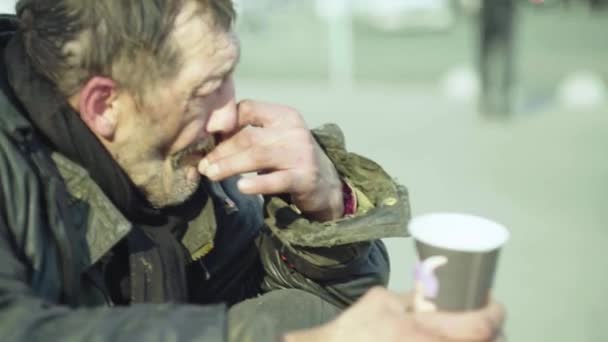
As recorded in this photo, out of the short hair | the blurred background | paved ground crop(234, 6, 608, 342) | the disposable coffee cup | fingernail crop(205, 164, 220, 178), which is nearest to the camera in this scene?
the disposable coffee cup

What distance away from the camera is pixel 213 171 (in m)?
2.04

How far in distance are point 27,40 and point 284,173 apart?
0.68 metres

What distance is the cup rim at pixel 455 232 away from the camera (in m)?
1.31

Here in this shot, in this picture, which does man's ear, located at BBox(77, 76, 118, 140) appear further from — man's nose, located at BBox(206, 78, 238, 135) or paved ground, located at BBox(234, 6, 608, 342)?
paved ground, located at BBox(234, 6, 608, 342)

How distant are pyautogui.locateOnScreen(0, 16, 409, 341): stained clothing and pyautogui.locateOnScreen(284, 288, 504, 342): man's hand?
14cm

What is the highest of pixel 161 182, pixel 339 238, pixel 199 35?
pixel 199 35

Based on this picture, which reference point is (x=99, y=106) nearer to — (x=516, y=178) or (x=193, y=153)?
(x=193, y=153)

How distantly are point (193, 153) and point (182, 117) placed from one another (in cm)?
11

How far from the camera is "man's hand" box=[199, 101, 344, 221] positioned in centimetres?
204

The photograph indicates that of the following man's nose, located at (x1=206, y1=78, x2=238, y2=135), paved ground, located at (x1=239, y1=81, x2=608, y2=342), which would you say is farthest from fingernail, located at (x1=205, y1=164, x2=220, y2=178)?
paved ground, located at (x1=239, y1=81, x2=608, y2=342)

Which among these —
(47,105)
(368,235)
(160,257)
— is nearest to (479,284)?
(368,235)

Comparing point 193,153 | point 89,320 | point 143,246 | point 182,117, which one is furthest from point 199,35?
point 89,320

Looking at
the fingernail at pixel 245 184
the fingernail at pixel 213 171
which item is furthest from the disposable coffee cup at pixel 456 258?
the fingernail at pixel 213 171

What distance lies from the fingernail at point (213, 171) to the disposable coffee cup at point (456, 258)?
787 millimetres
